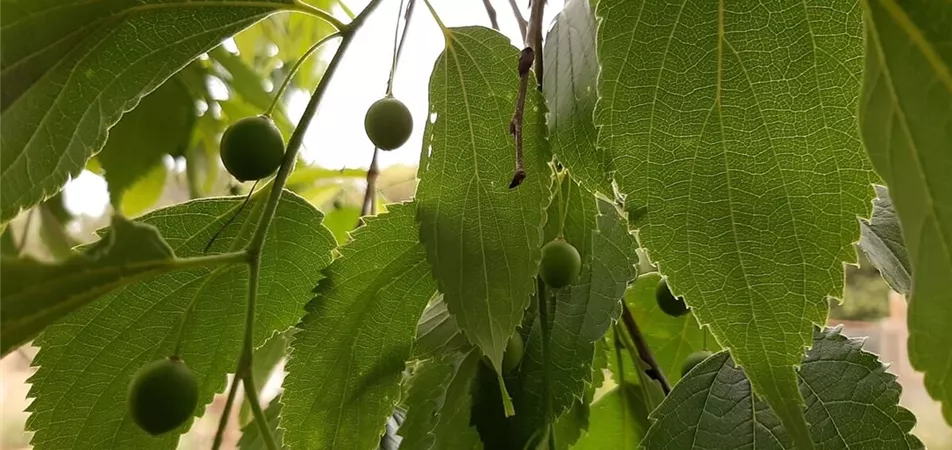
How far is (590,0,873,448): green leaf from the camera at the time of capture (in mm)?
347

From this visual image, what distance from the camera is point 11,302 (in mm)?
274

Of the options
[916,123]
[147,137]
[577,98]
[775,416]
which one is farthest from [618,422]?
[147,137]

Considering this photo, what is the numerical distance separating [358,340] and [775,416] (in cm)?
24

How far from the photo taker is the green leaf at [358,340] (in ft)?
1.55

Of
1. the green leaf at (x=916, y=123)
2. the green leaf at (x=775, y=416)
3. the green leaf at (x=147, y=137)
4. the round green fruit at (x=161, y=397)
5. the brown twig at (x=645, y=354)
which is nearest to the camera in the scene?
the green leaf at (x=916, y=123)

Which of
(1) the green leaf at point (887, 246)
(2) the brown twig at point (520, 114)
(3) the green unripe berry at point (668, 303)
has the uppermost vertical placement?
(2) the brown twig at point (520, 114)

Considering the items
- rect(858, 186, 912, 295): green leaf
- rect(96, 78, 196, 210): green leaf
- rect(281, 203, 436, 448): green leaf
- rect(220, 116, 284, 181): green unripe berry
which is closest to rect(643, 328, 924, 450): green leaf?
rect(858, 186, 912, 295): green leaf

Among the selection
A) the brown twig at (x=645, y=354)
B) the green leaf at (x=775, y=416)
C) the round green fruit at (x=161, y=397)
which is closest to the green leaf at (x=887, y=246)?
the green leaf at (x=775, y=416)

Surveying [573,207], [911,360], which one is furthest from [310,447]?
[911,360]

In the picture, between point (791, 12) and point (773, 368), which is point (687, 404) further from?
point (791, 12)

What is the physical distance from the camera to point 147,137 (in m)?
0.80

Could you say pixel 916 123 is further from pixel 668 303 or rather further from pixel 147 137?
pixel 147 137

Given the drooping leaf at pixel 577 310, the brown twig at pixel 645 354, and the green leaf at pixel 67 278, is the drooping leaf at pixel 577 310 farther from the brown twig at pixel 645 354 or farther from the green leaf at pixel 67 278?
the green leaf at pixel 67 278

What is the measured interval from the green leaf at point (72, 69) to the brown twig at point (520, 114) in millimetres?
153
